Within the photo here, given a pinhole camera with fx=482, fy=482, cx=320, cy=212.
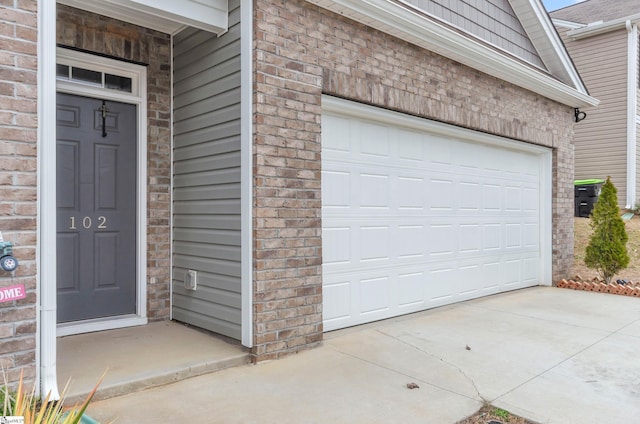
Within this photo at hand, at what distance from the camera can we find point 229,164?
418cm

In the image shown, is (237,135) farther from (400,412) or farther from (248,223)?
(400,412)

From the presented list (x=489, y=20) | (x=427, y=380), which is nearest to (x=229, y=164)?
(x=427, y=380)

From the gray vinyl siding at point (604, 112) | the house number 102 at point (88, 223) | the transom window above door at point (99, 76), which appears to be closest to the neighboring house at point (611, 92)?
the gray vinyl siding at point (604, 112)

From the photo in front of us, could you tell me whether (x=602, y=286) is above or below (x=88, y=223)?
below

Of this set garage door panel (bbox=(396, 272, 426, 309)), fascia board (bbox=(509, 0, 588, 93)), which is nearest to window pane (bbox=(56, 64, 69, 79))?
garage door panel (bbox=(396, 272, 426, 309))

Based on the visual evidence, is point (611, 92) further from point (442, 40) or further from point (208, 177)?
point (208, 177)

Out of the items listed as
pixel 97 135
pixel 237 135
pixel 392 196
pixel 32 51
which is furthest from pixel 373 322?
pixel 32 51

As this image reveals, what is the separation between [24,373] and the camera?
288cm

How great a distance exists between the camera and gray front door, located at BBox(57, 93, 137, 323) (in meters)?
4.21

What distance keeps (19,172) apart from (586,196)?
13.1 meters

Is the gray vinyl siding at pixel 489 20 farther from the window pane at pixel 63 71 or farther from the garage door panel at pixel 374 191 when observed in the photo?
the window pane at pixel 63 71

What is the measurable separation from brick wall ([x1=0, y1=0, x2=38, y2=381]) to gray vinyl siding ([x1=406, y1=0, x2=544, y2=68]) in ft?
13.7

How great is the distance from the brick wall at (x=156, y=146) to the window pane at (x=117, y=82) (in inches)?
7.5

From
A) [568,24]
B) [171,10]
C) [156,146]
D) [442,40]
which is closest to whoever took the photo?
[171,10]
